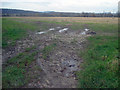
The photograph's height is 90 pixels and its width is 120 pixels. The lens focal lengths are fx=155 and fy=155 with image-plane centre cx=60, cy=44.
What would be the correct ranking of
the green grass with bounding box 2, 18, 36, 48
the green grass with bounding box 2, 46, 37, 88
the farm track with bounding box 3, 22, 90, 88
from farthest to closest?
the green grass with bounding box 2, 18, 36, 48 < the farm track with bounding box 3, 22, 90, 88 < the green grass with bounding box 2, 46, 37, 88

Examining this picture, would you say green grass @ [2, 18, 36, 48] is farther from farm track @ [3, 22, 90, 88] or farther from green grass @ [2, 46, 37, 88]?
green grass @ [2, 46, 37, 88]

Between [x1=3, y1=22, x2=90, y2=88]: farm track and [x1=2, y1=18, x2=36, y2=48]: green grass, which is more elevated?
[x1=2, y1=18, x2=36, y2=48]: green grass

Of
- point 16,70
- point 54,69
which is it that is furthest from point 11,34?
point 54,69

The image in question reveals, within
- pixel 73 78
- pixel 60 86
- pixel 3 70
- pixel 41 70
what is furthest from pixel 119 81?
pixel 3 70

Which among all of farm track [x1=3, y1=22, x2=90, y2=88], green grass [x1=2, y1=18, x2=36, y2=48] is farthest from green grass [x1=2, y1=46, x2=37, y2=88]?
green grass [x1=2, y1=18, x2=36, y2=48]

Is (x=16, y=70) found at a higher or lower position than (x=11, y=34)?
lower

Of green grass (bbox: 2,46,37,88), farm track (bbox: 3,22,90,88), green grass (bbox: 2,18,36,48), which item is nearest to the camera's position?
green grass (bbox: 2,46,37,88)

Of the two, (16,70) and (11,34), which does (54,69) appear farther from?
(11,34)

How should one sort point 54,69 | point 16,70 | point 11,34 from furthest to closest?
1. point 11,34
2. point 54,69
3. point 16,70

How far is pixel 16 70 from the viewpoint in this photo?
21.6 ft

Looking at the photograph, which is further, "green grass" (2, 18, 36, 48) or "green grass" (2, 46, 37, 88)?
"green grass" (2, 18, 36, 48)

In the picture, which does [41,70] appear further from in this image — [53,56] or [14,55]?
[14,55]

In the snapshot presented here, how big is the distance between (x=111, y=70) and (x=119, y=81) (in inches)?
34.2

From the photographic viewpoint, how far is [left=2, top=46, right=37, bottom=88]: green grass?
550 cm
